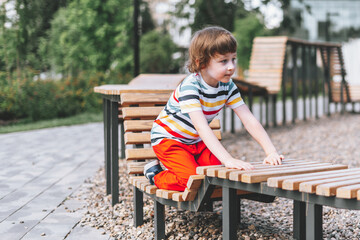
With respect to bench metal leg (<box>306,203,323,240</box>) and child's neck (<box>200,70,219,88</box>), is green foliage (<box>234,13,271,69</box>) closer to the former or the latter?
child's neck (<box>200,70,219,88</box>)

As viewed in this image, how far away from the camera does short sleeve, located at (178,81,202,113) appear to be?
3.17 metres

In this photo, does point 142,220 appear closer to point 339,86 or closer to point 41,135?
point 41,135

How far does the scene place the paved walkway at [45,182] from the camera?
13.0 feet

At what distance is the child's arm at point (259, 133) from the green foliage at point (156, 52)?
21186mm

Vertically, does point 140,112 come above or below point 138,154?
above

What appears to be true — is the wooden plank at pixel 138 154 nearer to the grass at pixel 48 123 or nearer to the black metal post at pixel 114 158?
the black metal post at pixel 114 158

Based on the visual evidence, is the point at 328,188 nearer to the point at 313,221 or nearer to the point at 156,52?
the point at 313,221

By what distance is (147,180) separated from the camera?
3738mm

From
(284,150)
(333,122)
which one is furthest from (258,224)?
(333,122)

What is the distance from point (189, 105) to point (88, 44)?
16803mm

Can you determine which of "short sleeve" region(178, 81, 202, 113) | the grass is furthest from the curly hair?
the grass

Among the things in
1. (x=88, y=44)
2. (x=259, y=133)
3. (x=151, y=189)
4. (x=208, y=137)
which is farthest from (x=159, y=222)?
(x=88, y=44)

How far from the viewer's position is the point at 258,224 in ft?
13.0

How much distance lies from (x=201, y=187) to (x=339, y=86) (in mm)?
11683
